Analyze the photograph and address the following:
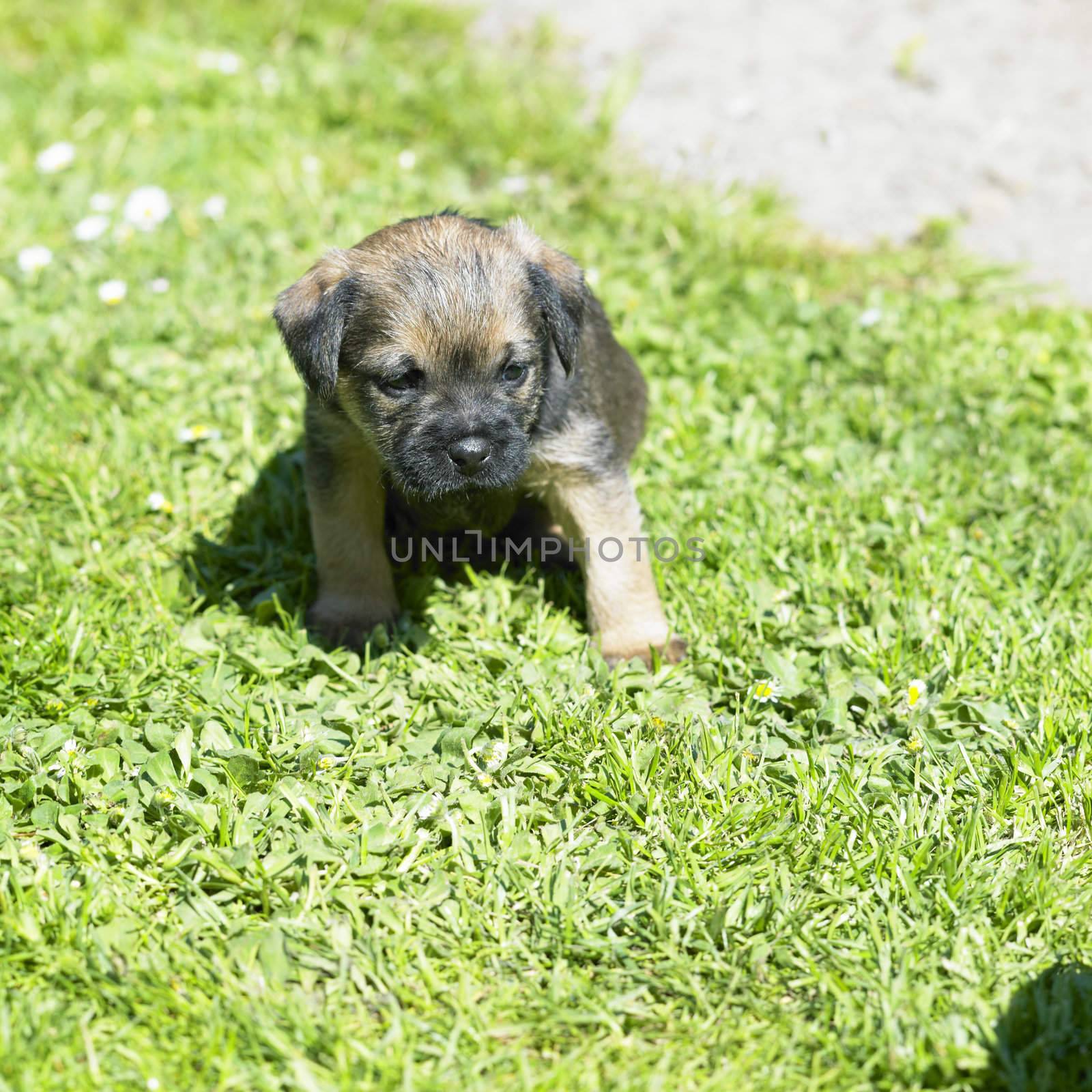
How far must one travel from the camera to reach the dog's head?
3443mm

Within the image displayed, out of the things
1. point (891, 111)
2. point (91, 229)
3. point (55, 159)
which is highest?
point (891, 111)

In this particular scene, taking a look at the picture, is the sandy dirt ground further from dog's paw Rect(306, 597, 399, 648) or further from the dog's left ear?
dog's paw Rect(306, 597, 399, 648)

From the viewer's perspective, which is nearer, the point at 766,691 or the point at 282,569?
the point at 766,691

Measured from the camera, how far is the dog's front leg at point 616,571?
12.8 ft

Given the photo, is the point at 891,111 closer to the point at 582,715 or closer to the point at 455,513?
the point at 455,513

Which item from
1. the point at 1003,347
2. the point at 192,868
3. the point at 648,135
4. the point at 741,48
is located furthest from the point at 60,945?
the point at 741,48

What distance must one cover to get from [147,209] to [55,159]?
85cm

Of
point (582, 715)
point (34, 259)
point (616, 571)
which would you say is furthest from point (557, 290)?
point (34, 259)

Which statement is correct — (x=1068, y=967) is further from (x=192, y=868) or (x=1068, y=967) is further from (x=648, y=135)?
(x=648, y=135)

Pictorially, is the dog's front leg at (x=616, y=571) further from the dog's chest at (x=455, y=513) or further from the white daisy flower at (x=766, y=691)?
the white daisy flower at (x=766, y=691)

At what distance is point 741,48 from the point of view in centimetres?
704

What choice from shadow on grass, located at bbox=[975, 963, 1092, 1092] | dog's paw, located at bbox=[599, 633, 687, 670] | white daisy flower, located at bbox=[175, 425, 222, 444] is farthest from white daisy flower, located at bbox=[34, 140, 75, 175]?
shadow on grass, located at bbox=[975, 963, 1092, 1092]

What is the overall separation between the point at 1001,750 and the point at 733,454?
1.82 metres

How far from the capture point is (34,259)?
19.0 ft
